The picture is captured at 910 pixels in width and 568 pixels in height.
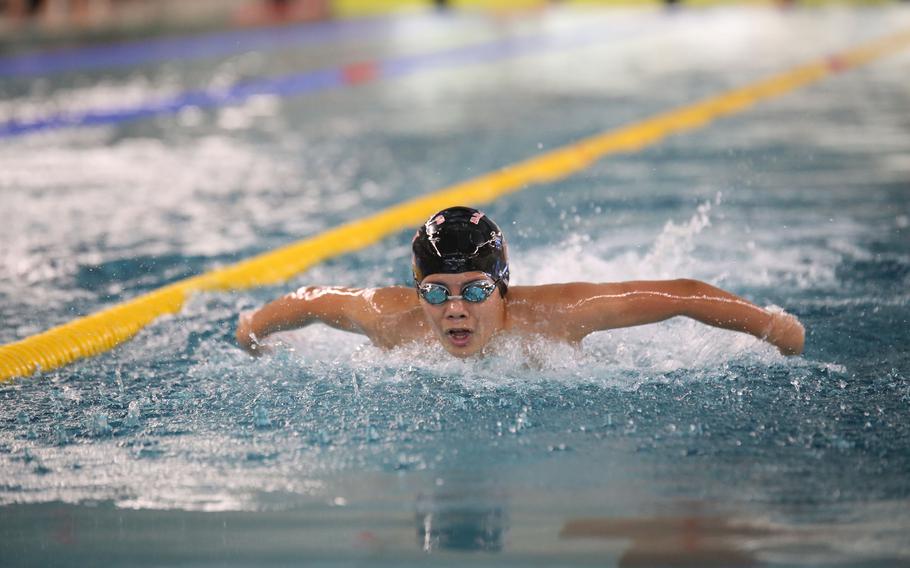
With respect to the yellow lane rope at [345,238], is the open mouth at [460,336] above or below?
below

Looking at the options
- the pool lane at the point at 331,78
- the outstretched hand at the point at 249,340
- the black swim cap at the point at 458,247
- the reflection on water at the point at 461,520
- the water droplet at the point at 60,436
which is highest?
the pool lane at the point at 331,78

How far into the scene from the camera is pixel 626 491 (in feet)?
8.46

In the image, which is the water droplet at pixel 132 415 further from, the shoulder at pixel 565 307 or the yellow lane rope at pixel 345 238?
the shoulder at pixel 565 307

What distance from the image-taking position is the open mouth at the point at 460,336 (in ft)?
10.5

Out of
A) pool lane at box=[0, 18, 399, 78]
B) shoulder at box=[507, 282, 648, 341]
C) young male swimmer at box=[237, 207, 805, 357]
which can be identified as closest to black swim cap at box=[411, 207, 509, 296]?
young male swimmer at box=[237, 207, 805, 357]

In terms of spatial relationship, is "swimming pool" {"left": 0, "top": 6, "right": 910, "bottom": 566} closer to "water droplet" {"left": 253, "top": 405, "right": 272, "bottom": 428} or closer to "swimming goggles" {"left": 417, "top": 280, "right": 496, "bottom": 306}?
"water droplet" {"left": 253, "top": 405, "right": 272, "bottom": 428}

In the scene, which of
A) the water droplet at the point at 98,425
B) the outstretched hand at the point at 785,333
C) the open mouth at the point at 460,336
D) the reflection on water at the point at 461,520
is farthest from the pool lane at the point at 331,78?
the reflection on water at the point at 461,520

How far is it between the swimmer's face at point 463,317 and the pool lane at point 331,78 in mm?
6294

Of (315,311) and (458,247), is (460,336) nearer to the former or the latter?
(458,247)

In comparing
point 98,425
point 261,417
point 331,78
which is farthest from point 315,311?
point 331,78

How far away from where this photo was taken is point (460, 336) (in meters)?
3.22

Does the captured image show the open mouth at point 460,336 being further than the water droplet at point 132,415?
Yes

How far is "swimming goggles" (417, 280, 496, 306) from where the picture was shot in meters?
3.11

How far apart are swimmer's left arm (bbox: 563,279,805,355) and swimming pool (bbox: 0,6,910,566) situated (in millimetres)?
116
